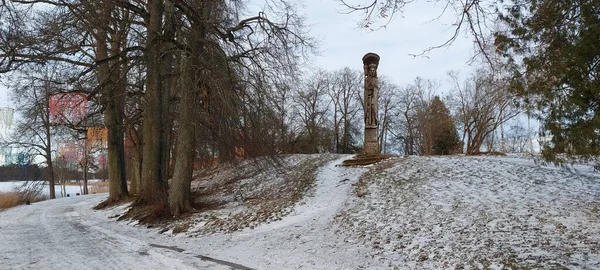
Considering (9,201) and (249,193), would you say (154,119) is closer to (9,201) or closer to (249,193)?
(249,193)

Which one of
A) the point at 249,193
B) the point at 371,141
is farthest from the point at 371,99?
the point at 249,193

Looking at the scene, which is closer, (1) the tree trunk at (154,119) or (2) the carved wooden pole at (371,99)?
(1) the tree trunk at (154,119)

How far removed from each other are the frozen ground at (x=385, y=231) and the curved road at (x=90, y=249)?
0.03 m

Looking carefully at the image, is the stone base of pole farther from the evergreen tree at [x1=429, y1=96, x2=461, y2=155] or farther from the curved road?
the evergreen tree at [x1=429, y1=96, x2=461, y2=155]

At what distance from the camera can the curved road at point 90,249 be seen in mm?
7305

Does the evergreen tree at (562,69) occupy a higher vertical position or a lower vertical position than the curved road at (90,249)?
higher

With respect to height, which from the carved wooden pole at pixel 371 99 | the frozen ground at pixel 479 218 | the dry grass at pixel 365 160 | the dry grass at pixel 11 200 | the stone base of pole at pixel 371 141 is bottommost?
the dry grass at pixel 11 200

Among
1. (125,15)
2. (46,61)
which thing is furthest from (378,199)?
(125,15)

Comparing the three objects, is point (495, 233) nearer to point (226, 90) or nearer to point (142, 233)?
point (226, 90)

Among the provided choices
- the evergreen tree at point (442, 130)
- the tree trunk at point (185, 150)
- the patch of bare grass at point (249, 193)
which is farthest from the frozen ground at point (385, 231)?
the evergreen tree at point (442, 130)

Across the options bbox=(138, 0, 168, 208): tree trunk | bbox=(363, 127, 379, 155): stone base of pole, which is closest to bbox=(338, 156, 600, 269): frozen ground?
bbox=(363, 127, 379, 155): stone base of pole

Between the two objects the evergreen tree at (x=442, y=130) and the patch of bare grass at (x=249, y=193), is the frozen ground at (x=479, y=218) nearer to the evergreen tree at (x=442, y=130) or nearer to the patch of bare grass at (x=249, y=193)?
the patch of bare grass at (x=249, y=193)

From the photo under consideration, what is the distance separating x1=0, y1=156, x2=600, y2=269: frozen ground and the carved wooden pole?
139 inches

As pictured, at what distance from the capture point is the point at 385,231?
8.67m
